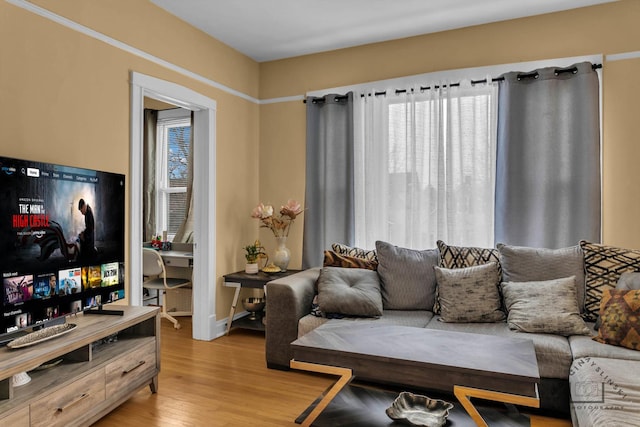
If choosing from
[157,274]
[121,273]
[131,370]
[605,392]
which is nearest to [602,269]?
[605,392]

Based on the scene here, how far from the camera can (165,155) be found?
5379mm

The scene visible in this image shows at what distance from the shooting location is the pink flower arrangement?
415cm

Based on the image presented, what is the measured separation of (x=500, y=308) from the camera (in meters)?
3.04

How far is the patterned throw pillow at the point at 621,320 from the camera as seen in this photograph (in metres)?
2.40

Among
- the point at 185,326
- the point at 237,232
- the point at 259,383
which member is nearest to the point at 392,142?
the point at 237,232

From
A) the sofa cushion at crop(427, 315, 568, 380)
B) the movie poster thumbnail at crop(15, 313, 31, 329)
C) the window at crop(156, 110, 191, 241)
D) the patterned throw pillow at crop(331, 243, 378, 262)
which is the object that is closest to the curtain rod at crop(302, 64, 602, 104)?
the patterned throw pillow at crop(331, 243, 378, 262)

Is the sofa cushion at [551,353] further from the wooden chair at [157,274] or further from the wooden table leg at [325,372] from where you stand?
the wooden chair at [157,274]

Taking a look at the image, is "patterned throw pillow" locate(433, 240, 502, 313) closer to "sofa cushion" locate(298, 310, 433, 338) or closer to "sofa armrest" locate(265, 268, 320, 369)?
"sofa cushion" locate(298, 310, 433, 338)

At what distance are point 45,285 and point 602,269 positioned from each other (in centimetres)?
342

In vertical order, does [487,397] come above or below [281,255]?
below

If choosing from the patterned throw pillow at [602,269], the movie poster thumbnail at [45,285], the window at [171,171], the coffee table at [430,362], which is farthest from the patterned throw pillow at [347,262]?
the window at [171,171]

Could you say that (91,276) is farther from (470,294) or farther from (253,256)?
(470,294)

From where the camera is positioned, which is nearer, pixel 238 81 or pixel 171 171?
pixel 238 81

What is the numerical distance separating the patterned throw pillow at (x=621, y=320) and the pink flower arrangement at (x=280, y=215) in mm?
2583
